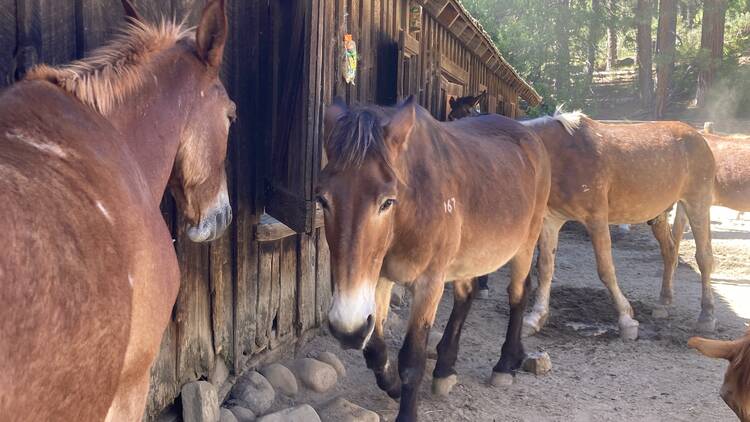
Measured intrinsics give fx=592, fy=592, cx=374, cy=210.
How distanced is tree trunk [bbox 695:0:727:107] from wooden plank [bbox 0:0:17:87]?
85.0ft

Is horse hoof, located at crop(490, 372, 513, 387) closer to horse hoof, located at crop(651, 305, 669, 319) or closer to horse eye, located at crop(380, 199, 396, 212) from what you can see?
horse eye, located at crop(380, 199, 396, 212)

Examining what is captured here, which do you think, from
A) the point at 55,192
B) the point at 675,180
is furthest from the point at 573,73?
the point at 55,192

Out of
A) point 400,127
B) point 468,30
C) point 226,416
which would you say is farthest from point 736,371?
point 468,30

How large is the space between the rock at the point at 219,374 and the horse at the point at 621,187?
3372 millimetres

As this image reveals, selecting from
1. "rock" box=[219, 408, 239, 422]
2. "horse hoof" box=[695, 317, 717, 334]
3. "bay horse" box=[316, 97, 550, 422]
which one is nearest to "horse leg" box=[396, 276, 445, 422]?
"bay horse" box=[316, 97, 550, 422]

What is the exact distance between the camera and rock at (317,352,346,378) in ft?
14.5

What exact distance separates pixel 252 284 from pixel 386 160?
4.51ft

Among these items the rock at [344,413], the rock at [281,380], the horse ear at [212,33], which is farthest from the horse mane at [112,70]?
the rock at [281,380]

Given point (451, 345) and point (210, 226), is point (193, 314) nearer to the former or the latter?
point (210, 226)

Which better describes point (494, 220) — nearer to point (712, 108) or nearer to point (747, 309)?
point (747, 309)

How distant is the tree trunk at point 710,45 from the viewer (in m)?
22.9

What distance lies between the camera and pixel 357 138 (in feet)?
10.1

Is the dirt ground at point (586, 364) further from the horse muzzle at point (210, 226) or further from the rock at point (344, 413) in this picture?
the horse muzzle at point (210, 226)

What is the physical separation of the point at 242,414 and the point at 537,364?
2.59 m
